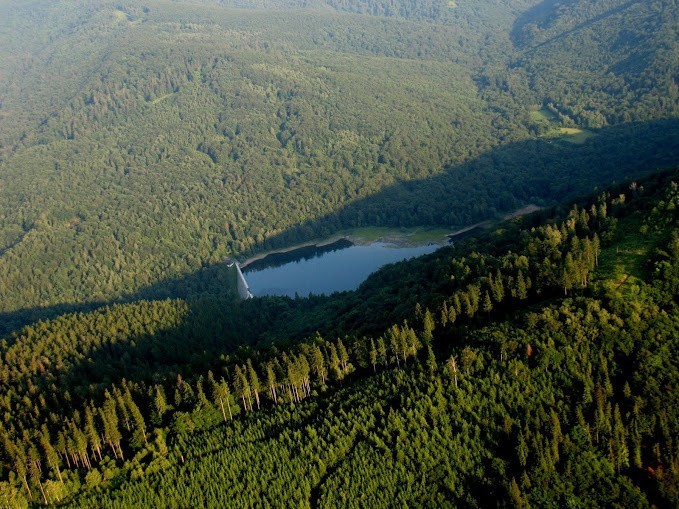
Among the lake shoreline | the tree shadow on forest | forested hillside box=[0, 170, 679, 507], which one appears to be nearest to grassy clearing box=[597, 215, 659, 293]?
forested hillside box=[0, 170, 679, 507]

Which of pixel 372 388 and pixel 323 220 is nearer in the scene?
pixel 372 388

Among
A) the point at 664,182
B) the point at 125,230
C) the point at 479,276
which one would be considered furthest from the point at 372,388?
the point at 125,230

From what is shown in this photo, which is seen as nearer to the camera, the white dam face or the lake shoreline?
the white dam face

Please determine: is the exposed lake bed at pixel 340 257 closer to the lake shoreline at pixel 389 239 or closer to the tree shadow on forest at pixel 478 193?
the lake shoreline at pixel 389 239

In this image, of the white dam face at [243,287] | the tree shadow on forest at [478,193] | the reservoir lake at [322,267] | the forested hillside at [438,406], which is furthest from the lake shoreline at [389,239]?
the forested hillside at [438,406]

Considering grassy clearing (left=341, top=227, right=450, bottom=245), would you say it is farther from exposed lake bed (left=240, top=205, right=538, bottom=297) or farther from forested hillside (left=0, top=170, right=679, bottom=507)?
forested hillside (left=0, top=170, right=679, bottom=507)

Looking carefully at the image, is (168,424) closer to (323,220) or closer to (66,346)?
(66,346)
